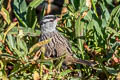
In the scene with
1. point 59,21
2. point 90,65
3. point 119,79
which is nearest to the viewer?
point 119,79

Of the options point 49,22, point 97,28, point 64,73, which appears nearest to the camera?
point 64,73

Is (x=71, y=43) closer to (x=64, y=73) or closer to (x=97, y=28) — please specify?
(x=97, y=28)

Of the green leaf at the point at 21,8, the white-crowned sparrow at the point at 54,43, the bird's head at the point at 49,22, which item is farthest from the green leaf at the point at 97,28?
the green leaf at the point at 21,8

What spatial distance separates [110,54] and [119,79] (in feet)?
1.74

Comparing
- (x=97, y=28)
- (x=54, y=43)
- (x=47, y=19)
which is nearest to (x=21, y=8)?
(x=47, y=19)

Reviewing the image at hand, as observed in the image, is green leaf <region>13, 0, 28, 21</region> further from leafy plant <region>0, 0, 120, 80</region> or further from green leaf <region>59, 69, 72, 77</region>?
green leaf <region>59, 69, 72, 77</region>

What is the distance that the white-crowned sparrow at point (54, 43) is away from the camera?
19.5ft

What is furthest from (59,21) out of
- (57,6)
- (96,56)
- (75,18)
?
(57,6)

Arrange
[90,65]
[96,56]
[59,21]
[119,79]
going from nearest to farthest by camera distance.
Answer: [119,79]
[90,65]
[96,56]
[59,21]

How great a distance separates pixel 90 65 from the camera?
5703 millimetres

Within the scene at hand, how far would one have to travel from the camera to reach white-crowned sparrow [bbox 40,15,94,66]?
593cm

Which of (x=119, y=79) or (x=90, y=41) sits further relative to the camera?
(x=90, y=41)

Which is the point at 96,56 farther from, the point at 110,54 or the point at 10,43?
the point at 10,43

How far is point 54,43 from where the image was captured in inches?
247
